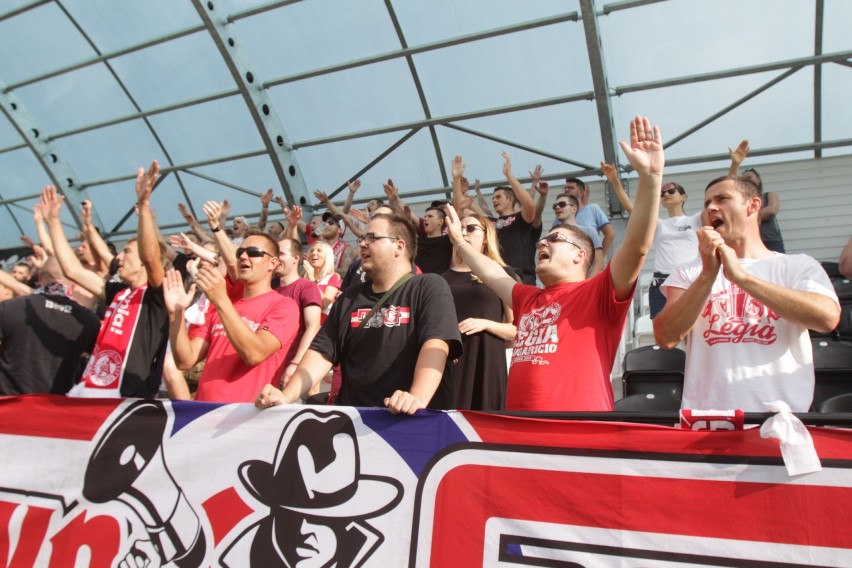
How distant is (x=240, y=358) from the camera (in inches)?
138

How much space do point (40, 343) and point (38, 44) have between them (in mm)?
8310

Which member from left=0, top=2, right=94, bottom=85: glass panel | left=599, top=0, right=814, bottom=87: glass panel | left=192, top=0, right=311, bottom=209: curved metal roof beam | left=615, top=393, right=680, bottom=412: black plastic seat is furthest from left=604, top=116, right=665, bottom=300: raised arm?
left=0, top=2, right=94, bottom=85: glass panel

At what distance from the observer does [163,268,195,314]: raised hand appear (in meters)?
3.64

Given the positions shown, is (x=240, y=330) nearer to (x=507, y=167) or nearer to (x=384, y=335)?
(x=384, y=335)

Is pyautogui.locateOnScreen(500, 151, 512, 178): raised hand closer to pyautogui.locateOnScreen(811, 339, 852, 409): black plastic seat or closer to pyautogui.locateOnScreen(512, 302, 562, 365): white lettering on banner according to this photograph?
pyautogui.locateOnScreen(811, 339, 852, 409): black plastic seat

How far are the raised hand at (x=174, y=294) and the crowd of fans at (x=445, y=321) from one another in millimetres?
12

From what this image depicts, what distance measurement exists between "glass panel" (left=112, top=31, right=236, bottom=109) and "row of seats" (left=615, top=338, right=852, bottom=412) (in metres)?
7.72

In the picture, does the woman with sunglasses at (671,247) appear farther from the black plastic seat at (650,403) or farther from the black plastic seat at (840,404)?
the black plastic seat at (840,404)

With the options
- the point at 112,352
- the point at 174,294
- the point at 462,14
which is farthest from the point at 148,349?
the point at 462,14

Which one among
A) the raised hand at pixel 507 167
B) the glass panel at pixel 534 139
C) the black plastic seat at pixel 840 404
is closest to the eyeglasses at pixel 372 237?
the black plastic seat at pixel 840 404

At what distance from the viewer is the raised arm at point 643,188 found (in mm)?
2434

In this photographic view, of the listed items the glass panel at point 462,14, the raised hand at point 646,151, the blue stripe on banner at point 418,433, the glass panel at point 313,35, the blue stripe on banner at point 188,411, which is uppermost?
the glass panel at point 313,35

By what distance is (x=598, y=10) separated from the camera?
7938 mm

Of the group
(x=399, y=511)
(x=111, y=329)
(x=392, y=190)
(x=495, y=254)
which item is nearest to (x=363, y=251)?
(x=495, y=254)
